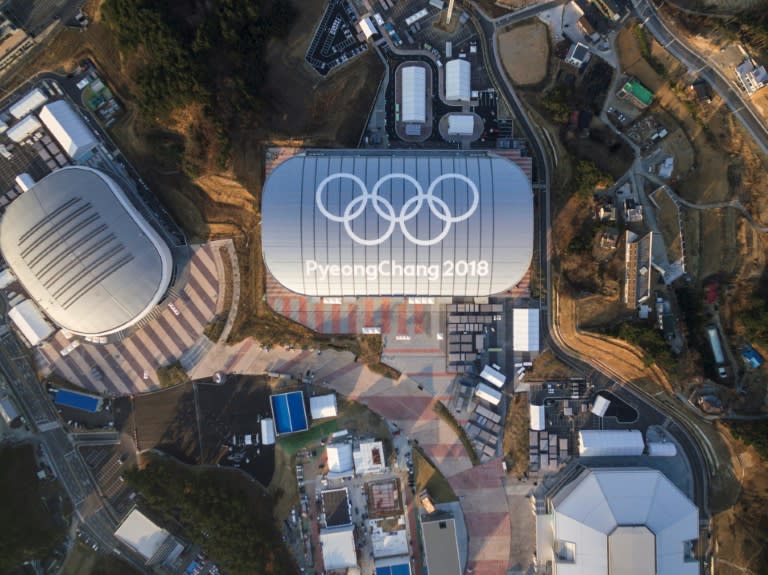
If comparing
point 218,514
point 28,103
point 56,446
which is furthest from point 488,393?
point 28,103

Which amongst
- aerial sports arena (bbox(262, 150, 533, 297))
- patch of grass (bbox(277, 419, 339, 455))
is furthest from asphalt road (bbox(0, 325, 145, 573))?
aerial sports arena (bbox(262, 150, 533, 297))

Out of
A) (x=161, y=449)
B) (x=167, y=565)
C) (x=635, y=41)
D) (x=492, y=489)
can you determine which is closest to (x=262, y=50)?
(x=635, y=41)

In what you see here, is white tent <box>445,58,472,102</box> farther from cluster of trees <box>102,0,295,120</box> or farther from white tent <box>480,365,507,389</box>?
white tent <box>480,365,507,389</box>

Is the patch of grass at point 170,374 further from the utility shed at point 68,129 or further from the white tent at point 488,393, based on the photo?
the white tent at point 488,393

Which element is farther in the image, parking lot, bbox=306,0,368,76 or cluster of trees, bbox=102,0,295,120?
parking lot, bbox=306,0,368,76

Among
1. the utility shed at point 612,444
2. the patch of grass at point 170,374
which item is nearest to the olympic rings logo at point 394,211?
the patch of grass at point 170,374

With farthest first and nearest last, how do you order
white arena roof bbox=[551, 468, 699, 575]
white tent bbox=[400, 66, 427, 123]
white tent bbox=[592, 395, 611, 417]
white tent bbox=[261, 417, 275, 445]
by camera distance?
white tent bbox=[261, 417, 275, 445] → white tent bbox=[592, 395, 611, 417] → white tent bbox=[400, 66, 427, 123] → white arena roof bbox=[551, 468, 699, 575]
